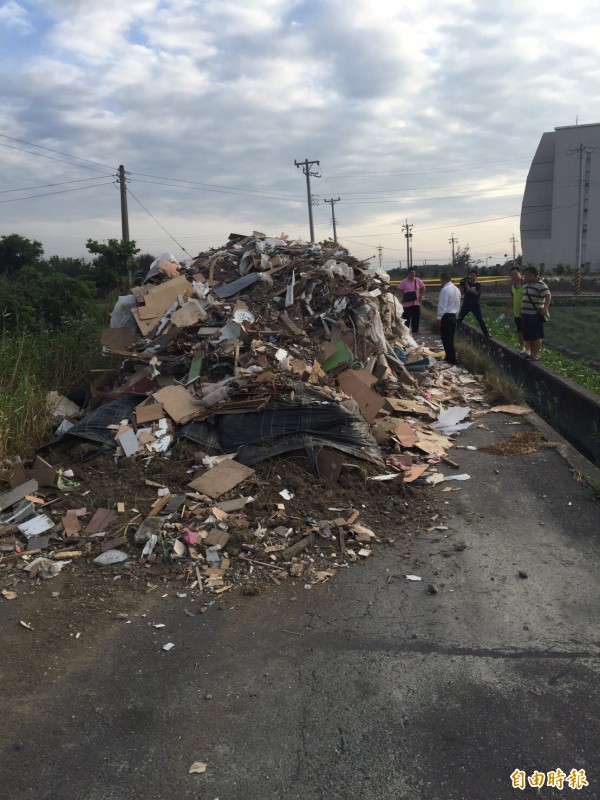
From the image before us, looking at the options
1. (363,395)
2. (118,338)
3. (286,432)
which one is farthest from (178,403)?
(118,338)

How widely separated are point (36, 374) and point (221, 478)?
11.4 ft

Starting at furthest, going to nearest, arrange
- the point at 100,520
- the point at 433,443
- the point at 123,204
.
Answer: the point at 123,204 < the point at 433,443 < the point at 100,520

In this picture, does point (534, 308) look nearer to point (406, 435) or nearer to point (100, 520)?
point (406, 435)

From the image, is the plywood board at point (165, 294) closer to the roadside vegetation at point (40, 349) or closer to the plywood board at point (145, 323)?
the plywood board at point (145, 323)

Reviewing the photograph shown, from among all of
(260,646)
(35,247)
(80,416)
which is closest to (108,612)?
(260,646)

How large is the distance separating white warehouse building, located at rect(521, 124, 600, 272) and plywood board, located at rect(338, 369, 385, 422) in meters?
65.6

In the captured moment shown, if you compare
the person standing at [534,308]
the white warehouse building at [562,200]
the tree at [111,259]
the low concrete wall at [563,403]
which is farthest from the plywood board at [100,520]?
the white warehouse building at [562,200]

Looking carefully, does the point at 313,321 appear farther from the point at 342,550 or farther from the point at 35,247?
the point at 35,247

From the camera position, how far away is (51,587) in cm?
405

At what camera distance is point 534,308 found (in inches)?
394

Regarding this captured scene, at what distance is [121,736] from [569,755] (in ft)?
6.11

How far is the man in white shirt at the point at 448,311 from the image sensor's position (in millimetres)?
11297

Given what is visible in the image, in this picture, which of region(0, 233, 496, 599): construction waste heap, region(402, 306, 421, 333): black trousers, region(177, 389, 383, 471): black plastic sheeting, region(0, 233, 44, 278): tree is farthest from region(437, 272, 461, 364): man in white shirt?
region(0, 233, 44, 278): tree

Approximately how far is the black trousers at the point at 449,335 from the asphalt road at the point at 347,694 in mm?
7671
